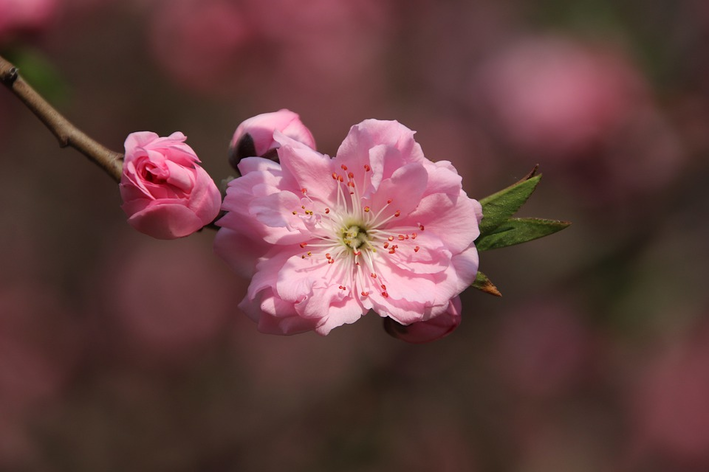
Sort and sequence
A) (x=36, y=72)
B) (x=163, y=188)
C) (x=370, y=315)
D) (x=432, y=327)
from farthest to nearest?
1. (x=370, y=315)
2. (x=36, y=72)
3. (x=432, y=327)
4. (x=163, y=188)

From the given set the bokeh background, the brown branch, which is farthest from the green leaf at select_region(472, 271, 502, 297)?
the bokeh background

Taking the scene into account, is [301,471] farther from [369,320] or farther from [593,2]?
[593,2]

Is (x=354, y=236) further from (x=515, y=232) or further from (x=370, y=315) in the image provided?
(x=370, y=315)

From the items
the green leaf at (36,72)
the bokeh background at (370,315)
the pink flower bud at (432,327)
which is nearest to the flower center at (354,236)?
the pink flower bud at (432,327)

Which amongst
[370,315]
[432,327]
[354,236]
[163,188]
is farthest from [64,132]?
[370,315]

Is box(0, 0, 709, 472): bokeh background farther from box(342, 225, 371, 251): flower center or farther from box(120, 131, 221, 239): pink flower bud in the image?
box(120, 131, 221, 239): pink flower bud

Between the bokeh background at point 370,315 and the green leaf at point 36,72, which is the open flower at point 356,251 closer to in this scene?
the green leaf at point 36,72

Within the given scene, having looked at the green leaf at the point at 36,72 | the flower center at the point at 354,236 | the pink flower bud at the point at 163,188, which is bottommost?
the flower center at the point at 354,236
